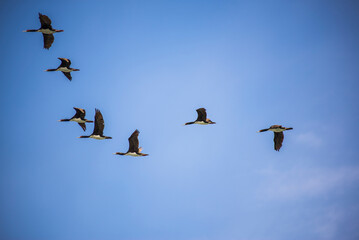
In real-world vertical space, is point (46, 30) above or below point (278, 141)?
above

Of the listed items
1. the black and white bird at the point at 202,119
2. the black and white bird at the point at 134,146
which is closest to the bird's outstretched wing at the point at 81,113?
the black and white bird at the point at 134,146

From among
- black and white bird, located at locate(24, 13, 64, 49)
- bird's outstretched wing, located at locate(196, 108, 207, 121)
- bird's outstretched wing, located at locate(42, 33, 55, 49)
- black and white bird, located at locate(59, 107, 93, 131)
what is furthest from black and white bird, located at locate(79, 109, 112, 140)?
bird's outstretched wing, located at locate(42, 33, 55, 49)

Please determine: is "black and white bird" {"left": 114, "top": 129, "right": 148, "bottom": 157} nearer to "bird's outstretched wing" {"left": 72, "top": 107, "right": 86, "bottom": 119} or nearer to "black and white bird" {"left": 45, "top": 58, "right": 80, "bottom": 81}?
"bird's outstretched wing" {"left": 72, "top": 107, "right": 86, "bottom": 119}

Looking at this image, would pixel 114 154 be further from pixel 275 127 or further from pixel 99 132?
pixel 275 127

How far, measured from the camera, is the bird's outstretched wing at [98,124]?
35.6m

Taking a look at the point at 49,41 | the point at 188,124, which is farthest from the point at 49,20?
the point at 188,124

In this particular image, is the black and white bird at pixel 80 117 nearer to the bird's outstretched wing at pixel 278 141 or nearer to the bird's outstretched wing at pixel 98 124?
the bird's outstretched wing at pixel 98 124

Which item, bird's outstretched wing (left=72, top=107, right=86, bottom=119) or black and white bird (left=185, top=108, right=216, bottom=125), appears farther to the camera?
bird's outstretched wing (left=72, top=107, right=86, bottom=119)

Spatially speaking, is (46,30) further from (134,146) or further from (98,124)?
(134,146)

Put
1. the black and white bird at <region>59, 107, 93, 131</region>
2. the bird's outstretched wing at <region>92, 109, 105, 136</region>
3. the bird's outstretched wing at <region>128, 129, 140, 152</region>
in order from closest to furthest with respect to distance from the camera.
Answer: the bird's outstretched wing at <region>92, 109, 105, 136</region> → the bird's outstretched wing at <region>128, 129, 140, 152</region> → the black and white bird at <region>59, 107, 93, 131</region>

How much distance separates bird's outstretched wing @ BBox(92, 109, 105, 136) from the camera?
3561 cm

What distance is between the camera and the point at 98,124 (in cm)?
3656

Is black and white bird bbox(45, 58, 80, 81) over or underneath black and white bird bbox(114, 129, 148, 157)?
over

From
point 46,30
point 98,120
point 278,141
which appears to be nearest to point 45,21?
point 46,30
